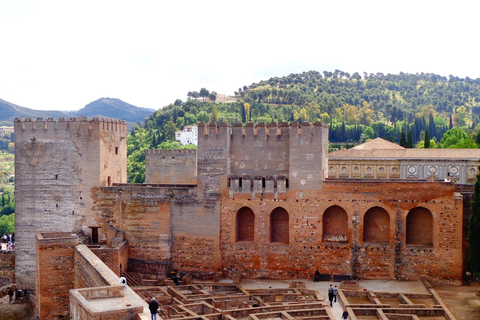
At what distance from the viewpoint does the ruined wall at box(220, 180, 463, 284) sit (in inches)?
1136

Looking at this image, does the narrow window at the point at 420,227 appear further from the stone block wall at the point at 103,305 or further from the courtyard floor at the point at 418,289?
the stone block wall at the point at 103,305

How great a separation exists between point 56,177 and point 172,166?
9.33 metres

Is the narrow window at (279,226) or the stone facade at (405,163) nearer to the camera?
the narrow window at (279,226)

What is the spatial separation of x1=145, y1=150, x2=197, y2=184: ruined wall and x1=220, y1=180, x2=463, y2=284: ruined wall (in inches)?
372

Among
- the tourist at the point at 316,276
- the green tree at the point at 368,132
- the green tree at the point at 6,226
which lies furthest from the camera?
the green tree at the point at 368,132

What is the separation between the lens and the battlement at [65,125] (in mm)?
32750

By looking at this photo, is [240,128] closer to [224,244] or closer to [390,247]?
[224,244]

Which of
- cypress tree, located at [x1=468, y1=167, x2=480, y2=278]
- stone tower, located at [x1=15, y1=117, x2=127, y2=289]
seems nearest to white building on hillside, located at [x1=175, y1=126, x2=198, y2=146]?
stone tower, located at [x1=15, y1=117, x2=127, y2=289]

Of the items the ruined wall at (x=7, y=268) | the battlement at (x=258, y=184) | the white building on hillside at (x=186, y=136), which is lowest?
the ruined wall at (x=7, y=268)

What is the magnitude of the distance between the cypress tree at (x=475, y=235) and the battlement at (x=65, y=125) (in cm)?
1952

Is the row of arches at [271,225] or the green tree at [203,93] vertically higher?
the green tree at [203,93]

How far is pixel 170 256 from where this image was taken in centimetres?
3158

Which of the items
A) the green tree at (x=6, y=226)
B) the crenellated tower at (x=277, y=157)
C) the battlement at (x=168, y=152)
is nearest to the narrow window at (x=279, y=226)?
the crenellated tower at (x=277, y=157)

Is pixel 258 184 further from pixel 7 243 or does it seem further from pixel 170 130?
pixel 170 130
